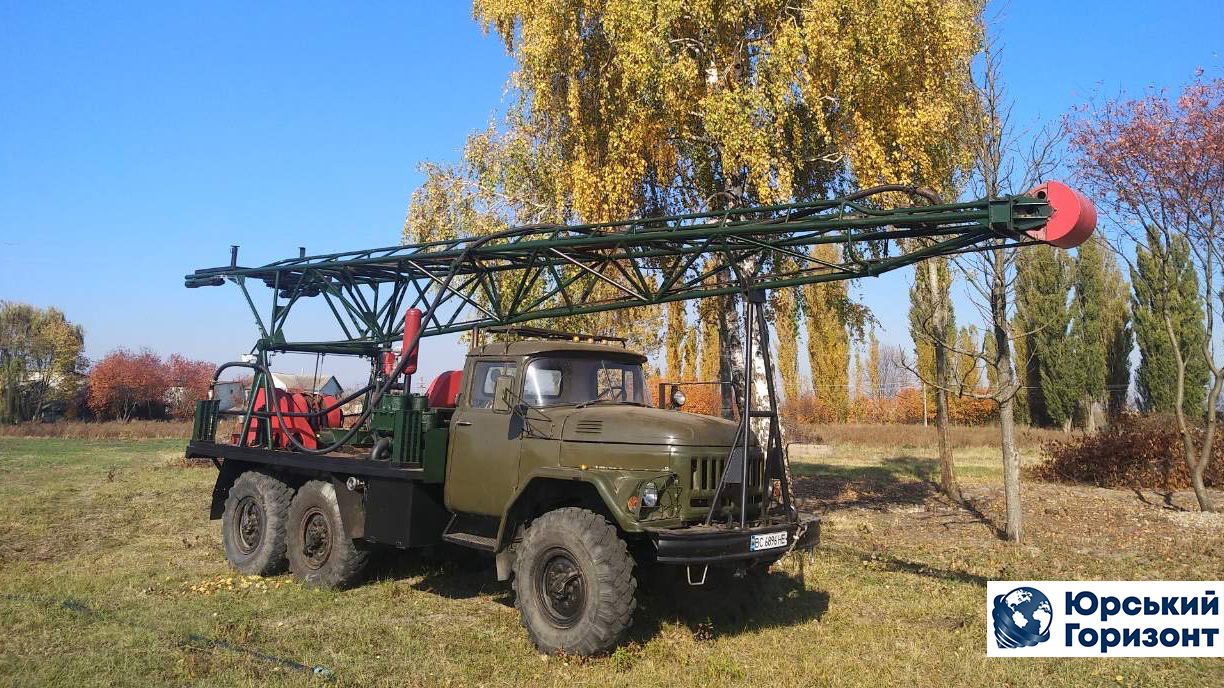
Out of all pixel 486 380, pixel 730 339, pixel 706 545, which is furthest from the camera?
pixel 730 339

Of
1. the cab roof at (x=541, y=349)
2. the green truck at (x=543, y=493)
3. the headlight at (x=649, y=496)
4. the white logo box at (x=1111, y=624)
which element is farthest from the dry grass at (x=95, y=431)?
the white logo box at (x=1111, y=624)

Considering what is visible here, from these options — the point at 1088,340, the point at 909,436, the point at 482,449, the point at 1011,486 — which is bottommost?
the point at 1011,486

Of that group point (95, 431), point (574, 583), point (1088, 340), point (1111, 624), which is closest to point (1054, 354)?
point (1088, 340)

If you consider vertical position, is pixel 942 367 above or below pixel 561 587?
above

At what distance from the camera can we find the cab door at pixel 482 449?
7656 mm

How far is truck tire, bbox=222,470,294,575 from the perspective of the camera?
9680 mm

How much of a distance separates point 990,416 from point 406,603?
43535 millimetres

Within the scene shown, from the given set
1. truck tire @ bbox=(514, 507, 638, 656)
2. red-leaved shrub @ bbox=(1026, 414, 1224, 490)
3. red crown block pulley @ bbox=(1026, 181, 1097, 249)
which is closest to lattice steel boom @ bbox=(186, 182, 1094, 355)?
red crown block pulley @ bbox=(1026, 181, 1097, 249)

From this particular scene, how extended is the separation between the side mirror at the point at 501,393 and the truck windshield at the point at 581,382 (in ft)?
0.59

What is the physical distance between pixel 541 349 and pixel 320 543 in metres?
3.70

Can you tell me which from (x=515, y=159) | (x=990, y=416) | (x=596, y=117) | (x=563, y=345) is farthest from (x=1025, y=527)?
(x=990, y=416)

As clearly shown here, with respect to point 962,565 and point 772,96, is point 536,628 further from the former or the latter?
point 772,96

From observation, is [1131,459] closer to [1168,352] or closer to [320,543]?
[320,543]

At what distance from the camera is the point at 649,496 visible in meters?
6.51
